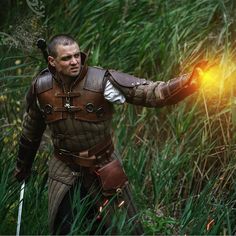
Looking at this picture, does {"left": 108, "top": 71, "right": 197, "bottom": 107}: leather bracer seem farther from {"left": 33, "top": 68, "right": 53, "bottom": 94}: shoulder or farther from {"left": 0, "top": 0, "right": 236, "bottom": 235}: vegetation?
{"left": 0, "top": 0, "right": 236, "bottom": 235}: vegetation

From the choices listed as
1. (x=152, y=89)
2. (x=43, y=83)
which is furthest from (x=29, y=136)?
(x=152, y=89)

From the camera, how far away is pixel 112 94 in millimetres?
3533

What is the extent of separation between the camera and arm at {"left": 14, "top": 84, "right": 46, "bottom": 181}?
12.4ft

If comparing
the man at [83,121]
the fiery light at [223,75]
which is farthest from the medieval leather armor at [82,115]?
the fiery light at [223,75]

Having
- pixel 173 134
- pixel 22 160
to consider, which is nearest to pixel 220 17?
pixel 173 134

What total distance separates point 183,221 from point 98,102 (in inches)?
31.3

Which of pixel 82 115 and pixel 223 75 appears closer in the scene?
pixel 82 115

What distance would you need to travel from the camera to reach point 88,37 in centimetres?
583

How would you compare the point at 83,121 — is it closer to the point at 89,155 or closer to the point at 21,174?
the point at 89,155

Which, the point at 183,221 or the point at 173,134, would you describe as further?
the point at 173,134

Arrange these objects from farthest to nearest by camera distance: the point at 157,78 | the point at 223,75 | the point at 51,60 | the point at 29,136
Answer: the point at 157,78 → the point at 223,75 → the point at 29,136 → the point at 51,60

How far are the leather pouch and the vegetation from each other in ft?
1.67

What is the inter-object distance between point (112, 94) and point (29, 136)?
659 millimetres

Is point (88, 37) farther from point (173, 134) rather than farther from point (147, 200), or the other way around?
point (147, 200)
